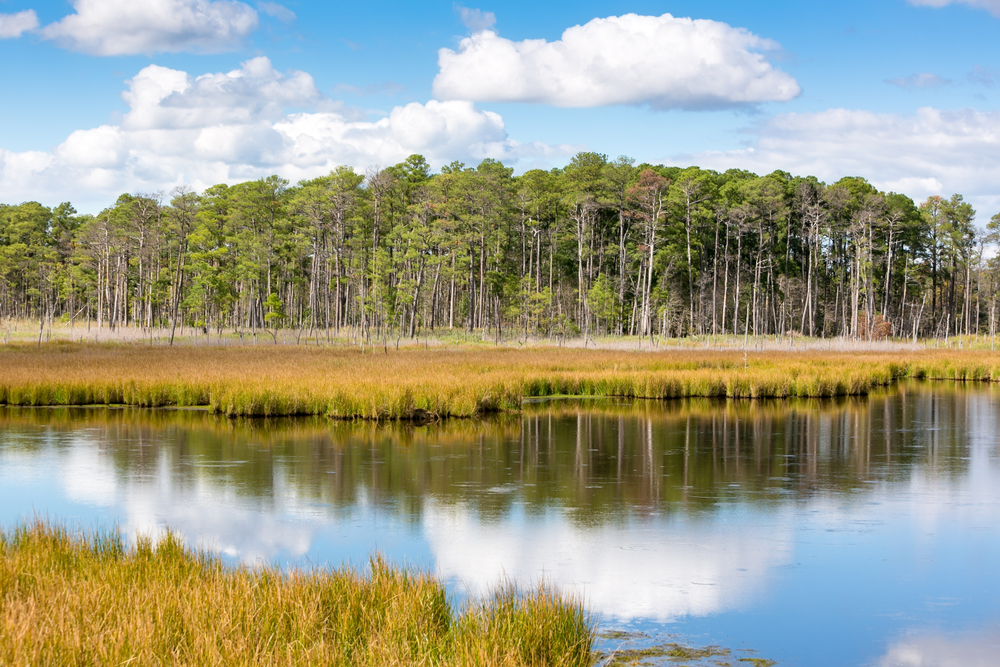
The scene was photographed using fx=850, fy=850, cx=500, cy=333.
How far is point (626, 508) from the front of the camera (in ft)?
40.4

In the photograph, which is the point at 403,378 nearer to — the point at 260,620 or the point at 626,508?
the point at 626,508

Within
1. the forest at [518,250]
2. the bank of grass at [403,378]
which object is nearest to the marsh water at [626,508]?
the bank of grass at [403,378]

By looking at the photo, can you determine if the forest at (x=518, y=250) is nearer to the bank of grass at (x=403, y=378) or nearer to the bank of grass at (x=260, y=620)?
the bank of grass at (x=403, y=378)

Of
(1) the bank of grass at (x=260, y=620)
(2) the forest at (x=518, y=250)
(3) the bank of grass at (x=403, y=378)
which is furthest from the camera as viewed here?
(2) the forest at (x=518, y=250)

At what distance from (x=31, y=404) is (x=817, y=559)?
22.7 m

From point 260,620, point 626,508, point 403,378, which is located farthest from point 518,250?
point 260,620

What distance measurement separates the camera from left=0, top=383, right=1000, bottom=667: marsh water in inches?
316

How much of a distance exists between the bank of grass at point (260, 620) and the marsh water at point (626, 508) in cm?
133

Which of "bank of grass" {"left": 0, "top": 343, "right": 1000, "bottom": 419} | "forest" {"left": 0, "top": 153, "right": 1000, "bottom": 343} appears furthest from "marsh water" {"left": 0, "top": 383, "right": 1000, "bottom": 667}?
"forest" {"left": 0, "top": 153, "right": 1000, "bottom": 343}

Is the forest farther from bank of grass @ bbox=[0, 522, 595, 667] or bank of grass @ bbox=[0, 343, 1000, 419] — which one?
bank of grass @ bbox=[0, 522, 595, 667]

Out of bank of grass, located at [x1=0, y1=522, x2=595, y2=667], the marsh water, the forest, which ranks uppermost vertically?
the forest

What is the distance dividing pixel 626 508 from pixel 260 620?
7170 millimetres

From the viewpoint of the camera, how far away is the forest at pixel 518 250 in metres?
57.5

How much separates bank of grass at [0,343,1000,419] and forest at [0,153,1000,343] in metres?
16.3
